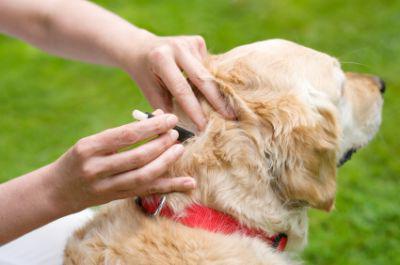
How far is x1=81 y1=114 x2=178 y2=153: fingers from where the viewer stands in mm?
1818

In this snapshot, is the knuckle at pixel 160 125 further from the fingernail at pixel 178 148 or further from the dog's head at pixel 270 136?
the dog's head at pixel 270 136

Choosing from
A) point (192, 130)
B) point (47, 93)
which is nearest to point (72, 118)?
point (47, 93)

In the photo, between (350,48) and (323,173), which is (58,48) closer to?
(323,173)

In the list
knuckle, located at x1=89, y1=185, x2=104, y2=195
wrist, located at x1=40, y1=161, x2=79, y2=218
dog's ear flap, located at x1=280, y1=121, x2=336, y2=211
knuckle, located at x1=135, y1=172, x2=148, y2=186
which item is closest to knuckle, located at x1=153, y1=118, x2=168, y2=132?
knuckle, located at x1=135, y1=172, x2=148, y2=186

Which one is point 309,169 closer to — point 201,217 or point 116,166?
point 201,217

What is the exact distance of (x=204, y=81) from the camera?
2.19m

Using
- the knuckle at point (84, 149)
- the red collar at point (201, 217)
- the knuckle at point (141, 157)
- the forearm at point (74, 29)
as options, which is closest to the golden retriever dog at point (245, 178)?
the red collar at point (201, 217)

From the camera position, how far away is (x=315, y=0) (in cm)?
626

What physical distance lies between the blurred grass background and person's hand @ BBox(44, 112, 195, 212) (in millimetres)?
1970

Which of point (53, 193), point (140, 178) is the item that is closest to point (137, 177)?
point (140, 178)

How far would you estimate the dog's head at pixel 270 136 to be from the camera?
210cm

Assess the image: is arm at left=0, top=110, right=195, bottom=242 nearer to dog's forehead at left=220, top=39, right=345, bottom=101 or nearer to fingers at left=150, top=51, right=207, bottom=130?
fingers at left=150, top=51, right=207, bottom=130

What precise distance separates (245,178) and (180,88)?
413 mm

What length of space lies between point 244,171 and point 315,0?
4.56 metres
